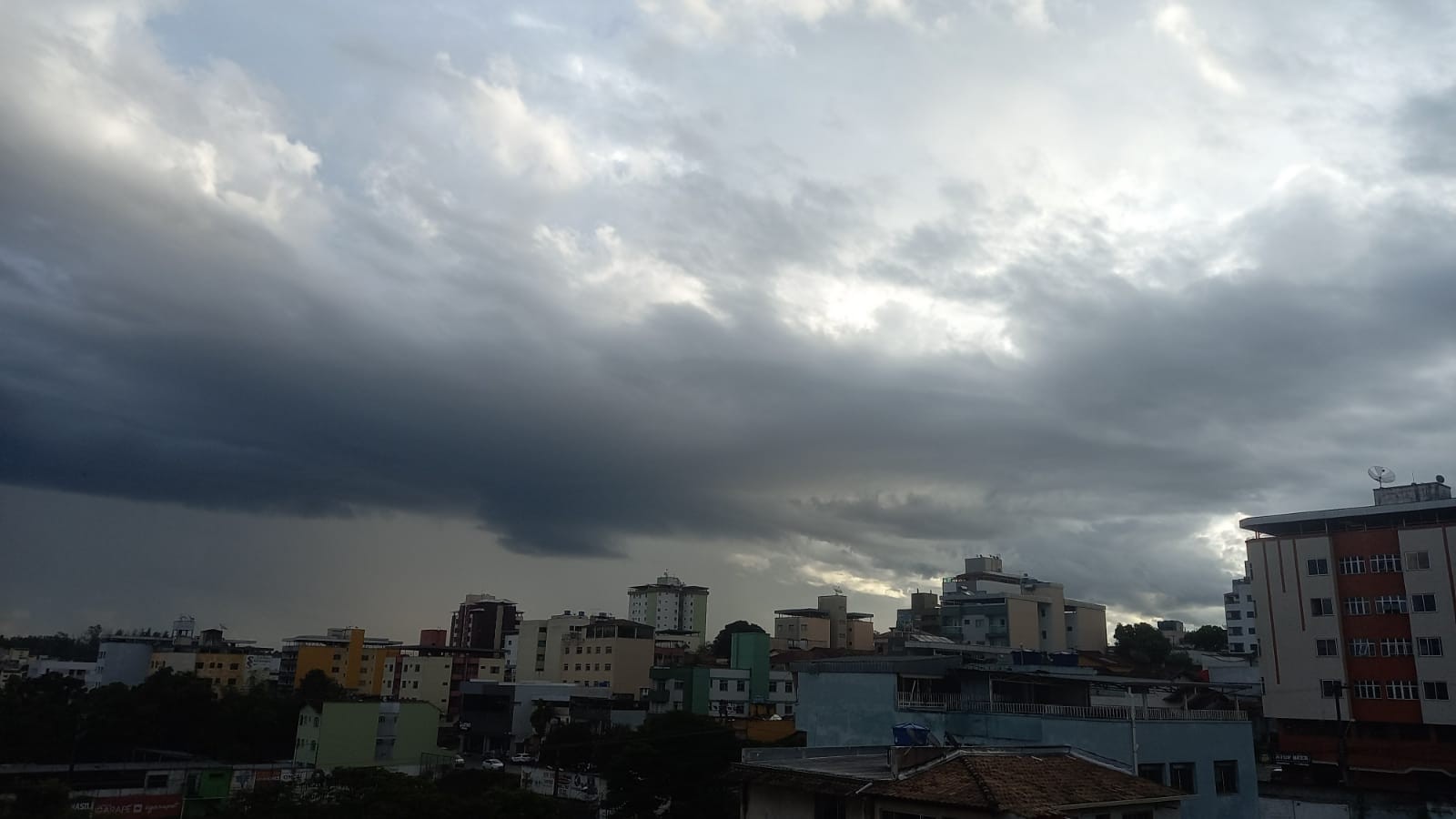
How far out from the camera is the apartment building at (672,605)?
169m

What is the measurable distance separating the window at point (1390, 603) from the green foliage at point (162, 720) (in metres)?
78.6

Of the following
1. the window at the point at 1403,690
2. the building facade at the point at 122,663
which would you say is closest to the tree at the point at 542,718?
the building facade at the point at 122,663

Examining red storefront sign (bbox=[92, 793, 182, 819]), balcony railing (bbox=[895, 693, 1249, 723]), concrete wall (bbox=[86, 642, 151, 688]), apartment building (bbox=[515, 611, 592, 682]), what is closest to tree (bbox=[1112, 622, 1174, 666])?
apartment building (bbox=[515, 611, 592, 682])

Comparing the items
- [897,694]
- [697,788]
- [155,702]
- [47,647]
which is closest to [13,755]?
[155,702]

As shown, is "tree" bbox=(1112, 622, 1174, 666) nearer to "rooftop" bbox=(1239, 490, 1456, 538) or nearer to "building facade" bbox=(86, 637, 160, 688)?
"rooftop" bbox=(1239, 490, 1456, 538)

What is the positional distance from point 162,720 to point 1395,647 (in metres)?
87.5

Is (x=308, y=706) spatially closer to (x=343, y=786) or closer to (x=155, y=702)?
(x=155, y=702)

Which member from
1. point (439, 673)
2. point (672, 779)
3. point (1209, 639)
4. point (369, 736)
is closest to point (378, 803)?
point (672, 779)

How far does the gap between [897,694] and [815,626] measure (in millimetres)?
99577

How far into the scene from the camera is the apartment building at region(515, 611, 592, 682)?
110875 mm

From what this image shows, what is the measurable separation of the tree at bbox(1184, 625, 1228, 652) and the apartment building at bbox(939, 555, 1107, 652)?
16143mm

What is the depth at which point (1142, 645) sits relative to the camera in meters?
114

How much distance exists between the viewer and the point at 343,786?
3816 centimetres

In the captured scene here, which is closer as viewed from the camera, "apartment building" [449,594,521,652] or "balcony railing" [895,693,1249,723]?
"balcony railing" [895,693,1249,723]
